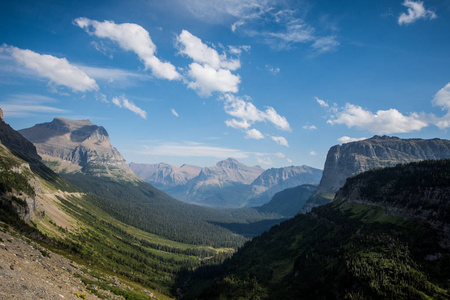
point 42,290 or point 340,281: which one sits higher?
point 42,290

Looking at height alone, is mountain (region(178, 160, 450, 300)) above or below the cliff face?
A: below

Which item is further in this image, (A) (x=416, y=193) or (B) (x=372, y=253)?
(A) (x=416, y=193)

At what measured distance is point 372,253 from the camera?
9806 centimetres

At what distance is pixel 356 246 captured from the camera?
112m

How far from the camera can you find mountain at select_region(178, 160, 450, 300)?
79.4 meters

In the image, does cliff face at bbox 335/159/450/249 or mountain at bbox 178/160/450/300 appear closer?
mountain at bbox 178/160/450/300

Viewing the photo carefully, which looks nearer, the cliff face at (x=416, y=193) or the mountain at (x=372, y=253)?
the mountain at (x=372, y=253)

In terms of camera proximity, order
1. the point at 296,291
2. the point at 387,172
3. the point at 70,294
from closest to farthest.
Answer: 1. the point at 70,294
2. the point at 296,291
3. the point at 387,172

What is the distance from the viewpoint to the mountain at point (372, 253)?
261 feet

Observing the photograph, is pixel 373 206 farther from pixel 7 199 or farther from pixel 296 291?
pixel 7 199

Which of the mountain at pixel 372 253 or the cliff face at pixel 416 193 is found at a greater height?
the cliff face at pixel 416 193

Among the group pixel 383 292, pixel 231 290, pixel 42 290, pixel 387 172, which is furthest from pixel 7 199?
pixel 387 172

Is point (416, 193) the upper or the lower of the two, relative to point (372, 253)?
upper

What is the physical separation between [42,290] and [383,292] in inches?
3527
